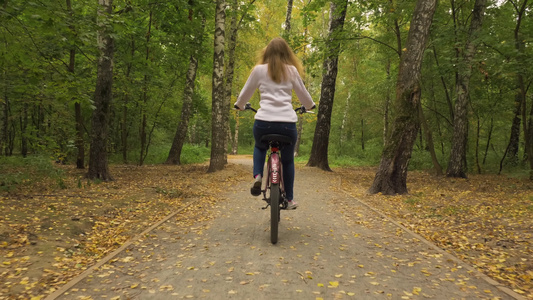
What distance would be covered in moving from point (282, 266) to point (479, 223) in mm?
3755

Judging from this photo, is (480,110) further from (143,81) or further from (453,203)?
(143,81)

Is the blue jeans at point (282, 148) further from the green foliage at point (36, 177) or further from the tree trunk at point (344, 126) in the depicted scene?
the tree trunk at point (344, 126)

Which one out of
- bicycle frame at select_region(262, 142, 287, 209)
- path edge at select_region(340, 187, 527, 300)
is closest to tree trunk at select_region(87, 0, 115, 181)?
bicycle frame at select_region(262, 142, 287, 209)

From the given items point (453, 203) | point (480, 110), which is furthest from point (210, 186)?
point (480, 110)

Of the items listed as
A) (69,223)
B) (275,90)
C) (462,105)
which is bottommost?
(69,223)

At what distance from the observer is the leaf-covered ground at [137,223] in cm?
323

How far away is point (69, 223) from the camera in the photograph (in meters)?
4.65

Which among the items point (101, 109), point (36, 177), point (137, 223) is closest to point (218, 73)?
point (101, 109)

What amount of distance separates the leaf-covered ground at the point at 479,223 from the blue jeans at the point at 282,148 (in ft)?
7.16

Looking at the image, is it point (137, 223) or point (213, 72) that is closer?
point (137, 223)

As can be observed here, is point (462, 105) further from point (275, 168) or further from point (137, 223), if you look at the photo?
point (137, 223)

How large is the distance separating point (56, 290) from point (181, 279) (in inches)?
40.5

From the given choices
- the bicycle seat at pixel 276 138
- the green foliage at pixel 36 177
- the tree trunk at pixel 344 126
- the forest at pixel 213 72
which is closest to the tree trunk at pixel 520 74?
the forest at pixel 213 72

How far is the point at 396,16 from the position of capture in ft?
39.2
